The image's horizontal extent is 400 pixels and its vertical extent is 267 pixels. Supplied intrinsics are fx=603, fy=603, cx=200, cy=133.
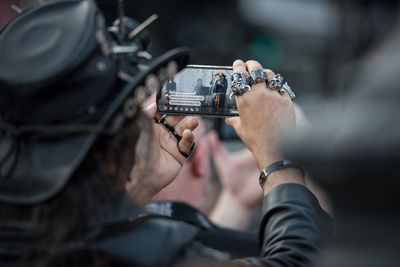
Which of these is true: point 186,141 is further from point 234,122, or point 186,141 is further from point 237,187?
point 237,187

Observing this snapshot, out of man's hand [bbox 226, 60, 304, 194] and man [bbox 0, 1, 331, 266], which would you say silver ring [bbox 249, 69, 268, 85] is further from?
man [bbox 0, 1, 331, 266]

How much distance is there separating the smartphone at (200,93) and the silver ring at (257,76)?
102 mm

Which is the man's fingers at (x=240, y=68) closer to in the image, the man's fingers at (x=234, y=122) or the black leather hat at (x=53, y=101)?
the man's fingers at (x=234, y=122)

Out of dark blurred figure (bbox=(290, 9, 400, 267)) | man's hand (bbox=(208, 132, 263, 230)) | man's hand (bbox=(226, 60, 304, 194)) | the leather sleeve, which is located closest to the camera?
dark blurred figure (bbox=(290, 9, 400, 267))

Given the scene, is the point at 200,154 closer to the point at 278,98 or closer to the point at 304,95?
the point at 278,98

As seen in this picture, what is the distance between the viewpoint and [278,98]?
203cm

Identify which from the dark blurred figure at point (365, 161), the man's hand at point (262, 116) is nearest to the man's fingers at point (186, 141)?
the man's hand at point (262, 116)

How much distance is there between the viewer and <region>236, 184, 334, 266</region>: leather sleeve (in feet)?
5.43

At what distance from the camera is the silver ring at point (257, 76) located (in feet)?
6.56

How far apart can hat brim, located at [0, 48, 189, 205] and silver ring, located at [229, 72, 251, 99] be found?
1.97ft

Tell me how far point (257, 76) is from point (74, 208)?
85cm

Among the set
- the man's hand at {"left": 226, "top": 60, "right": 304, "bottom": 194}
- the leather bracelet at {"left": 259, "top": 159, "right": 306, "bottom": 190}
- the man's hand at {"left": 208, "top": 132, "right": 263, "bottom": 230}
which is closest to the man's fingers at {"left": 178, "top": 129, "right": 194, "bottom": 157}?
the man's hand at {"left": 226, "top": 60, "right": 304, "bottom": 194}

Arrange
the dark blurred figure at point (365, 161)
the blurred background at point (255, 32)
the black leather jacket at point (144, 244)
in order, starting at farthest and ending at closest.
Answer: the blurred background at point (255, 32) → the black leather jacket at point (144, 244) → the dark blurred figure at point (365, 161)

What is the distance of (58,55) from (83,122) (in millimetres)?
166
